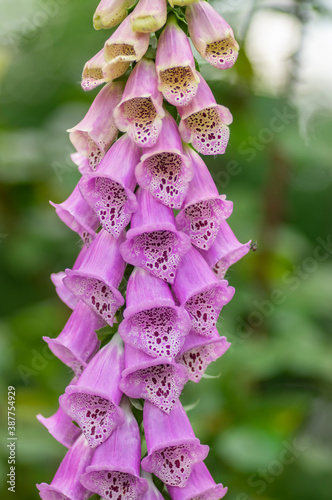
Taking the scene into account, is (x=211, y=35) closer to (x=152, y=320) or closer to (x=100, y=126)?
(x=100, y=126)

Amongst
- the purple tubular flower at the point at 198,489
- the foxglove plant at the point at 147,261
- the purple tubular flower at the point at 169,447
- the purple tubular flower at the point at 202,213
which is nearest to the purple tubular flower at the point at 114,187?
the foxglove plant at the point at 147,261

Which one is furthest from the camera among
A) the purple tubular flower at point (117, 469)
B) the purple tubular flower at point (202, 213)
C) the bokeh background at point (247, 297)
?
the bokeh background at point (247, 297)

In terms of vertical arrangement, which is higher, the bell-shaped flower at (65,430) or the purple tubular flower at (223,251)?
the purple tubular flower at (223,251)

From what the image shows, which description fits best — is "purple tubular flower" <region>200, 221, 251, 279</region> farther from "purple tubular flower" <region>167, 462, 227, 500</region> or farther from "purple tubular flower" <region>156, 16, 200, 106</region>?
"purple tubular flower" <region>167, 462, 227, 500</region>

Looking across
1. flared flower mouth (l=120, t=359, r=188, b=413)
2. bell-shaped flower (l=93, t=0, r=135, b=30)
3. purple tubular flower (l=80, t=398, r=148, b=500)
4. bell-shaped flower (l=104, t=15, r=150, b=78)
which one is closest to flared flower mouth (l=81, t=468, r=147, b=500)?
purple tubular flower (l=80, t=398, r=148, b=500)

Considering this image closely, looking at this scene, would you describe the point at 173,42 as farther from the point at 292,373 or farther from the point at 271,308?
the point at 292,373

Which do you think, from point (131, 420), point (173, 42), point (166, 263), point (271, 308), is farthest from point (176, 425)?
point (271, 308)

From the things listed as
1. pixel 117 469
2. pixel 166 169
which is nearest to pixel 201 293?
pixel 166 169

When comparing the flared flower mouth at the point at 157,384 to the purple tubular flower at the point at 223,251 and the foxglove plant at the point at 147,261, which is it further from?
the purple tubular flower at the point at 223,251
